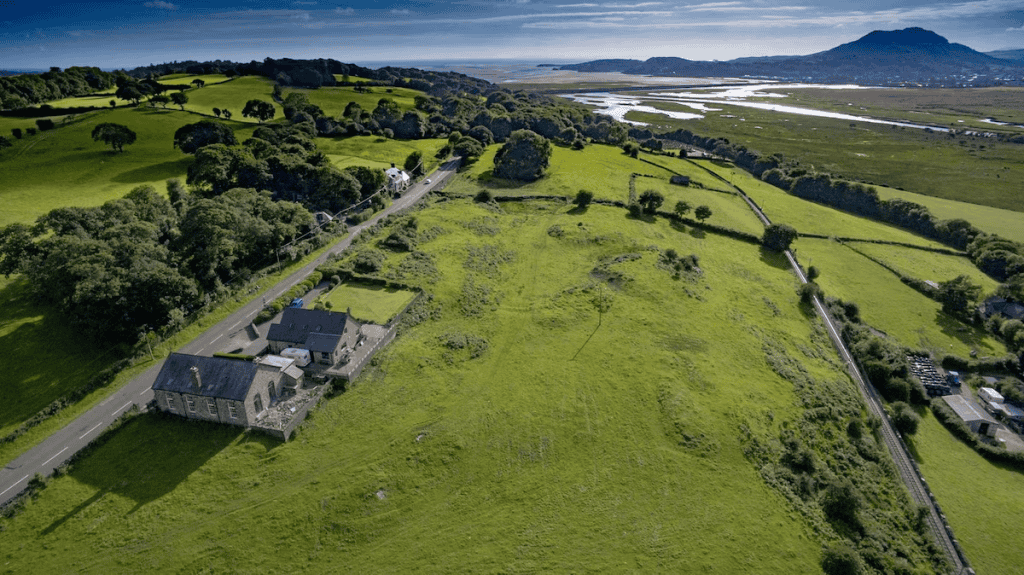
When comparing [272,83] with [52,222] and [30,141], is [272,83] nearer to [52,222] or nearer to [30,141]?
[30,141]

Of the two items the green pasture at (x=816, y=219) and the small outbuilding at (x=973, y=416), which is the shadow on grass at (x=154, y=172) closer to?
the green pasture at (x=816, y=219)

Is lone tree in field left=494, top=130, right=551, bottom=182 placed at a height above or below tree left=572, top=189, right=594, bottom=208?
above

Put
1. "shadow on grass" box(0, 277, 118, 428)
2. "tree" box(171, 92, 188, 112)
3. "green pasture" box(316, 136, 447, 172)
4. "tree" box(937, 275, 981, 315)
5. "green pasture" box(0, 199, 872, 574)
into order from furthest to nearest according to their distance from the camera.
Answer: "tree" box(171, 92, 188, 112) → "green pasture" box(316, 136, 447, 172) → "tree" box(937, 275, 981, 315) → "shadow on grass" box(0, 277, 118, 428) → "green pasture" box(0, 199, 872, 574)

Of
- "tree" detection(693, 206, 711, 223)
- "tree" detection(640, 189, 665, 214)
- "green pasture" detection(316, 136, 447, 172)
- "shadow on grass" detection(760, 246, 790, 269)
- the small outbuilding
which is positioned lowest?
the small outbuilding

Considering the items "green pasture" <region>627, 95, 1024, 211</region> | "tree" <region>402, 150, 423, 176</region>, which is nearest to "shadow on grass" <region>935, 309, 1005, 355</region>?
"green pasture" <region>627, 95, 1024, 211</region>

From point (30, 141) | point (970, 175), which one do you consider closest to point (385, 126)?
point (30, 141)

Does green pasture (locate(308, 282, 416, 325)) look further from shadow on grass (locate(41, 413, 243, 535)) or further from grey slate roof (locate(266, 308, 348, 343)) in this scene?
shadow on grass (locate(41, 413, 243, 535))

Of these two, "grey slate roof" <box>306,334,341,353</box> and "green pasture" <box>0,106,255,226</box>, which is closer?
"grey slate roof" <box>306,334,341,353</box>
